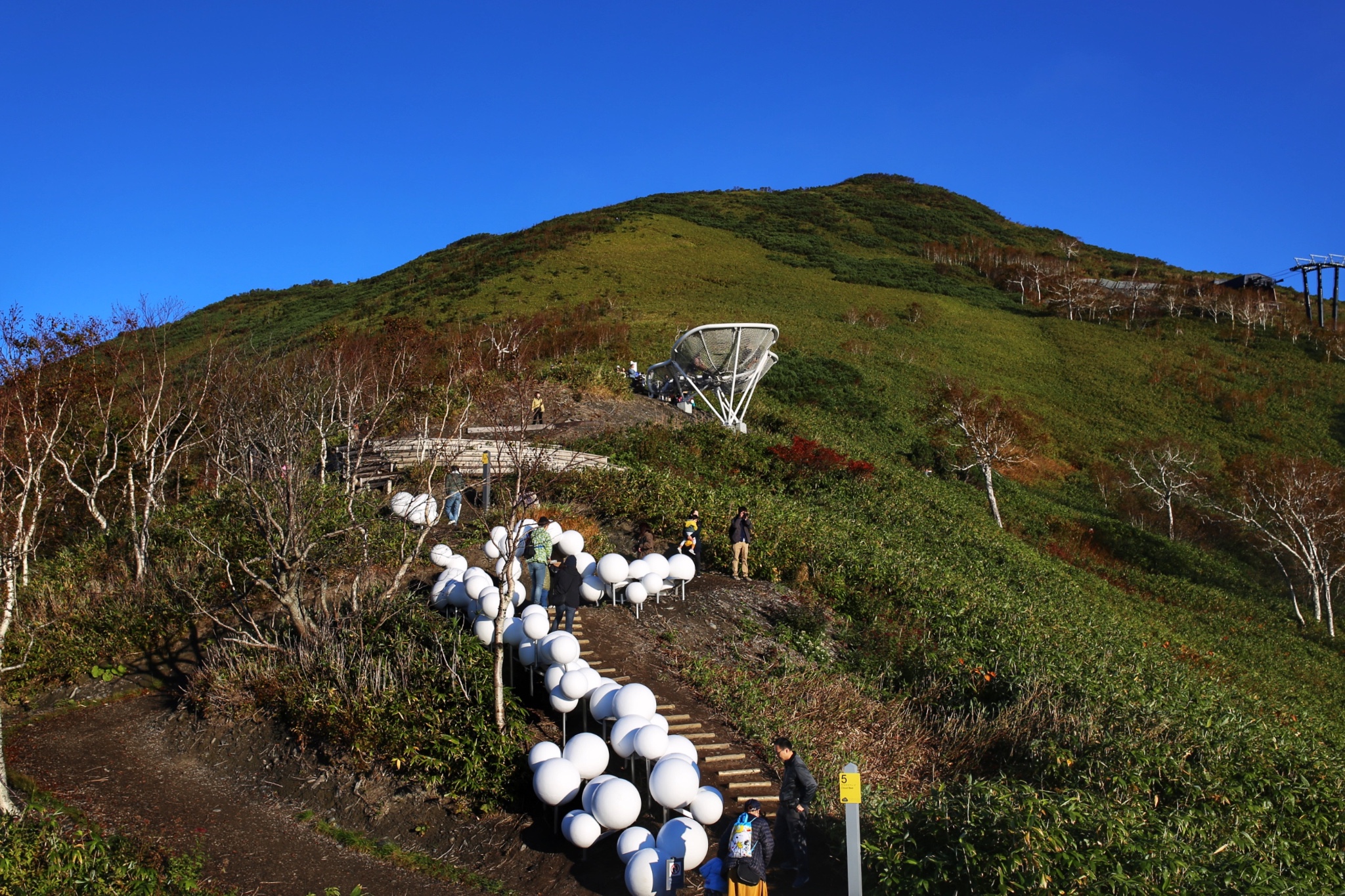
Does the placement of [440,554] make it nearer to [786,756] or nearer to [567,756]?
[567,756]

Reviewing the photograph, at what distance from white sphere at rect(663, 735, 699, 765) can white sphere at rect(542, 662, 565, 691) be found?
157 cm

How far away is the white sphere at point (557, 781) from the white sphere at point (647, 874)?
41.3 inches

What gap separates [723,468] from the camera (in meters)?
24.8

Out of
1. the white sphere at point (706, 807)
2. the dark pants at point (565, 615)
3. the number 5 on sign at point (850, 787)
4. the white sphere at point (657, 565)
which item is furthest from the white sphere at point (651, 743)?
the white sphere at point (657, 565)

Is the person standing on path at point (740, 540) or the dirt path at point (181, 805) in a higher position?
the person standing on path at point (740, 540)

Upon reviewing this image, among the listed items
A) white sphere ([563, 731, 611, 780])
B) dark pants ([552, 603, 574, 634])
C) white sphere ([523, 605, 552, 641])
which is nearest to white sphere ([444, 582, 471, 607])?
dark pants ([552, 603, 574, 634])

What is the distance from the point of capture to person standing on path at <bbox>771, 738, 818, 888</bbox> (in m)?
6.61

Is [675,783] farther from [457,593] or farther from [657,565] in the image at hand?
[657,565]

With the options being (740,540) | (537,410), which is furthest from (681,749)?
(537,410)

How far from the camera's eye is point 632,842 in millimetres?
6660

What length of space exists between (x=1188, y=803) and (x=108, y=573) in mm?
15511

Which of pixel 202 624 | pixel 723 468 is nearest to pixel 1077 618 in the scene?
pixel 723 468

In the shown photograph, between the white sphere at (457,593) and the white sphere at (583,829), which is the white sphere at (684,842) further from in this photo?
the white sphere at (457,593)

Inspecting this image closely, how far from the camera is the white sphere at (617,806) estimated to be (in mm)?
6906
